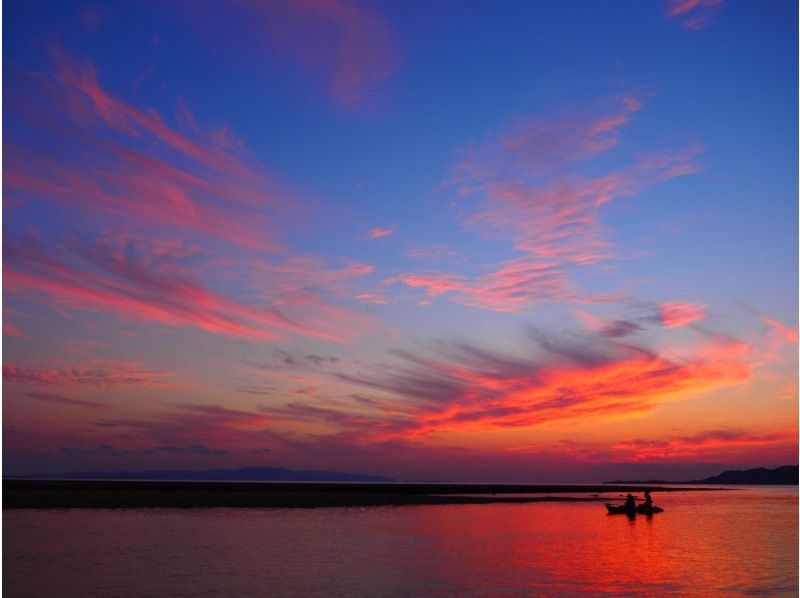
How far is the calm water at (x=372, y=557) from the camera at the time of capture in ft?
99.1

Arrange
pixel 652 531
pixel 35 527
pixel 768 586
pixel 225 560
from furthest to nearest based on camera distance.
Result: pixel 652 531 → pixel 35 527 → pixel 225 560 → pixel 768 586

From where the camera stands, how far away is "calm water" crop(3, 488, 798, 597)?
30.2 m

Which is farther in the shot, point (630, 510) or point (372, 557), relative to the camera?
point (630, 510)

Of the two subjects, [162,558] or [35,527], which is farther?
[35,527]

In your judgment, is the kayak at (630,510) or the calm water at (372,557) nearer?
the calm water at (372,557)

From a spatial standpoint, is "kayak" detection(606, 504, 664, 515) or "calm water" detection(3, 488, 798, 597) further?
"kayak" detection(606, 504, 664, 515)

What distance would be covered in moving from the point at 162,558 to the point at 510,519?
40.5 m

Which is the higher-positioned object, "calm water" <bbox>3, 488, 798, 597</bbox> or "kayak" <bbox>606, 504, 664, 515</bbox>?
"kayak" <bbox>606, 504, 664, 515</bbox>

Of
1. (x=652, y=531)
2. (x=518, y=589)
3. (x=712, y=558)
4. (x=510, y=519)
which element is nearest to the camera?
(x=518, y=589)

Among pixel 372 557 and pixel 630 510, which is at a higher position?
pixel 630 510

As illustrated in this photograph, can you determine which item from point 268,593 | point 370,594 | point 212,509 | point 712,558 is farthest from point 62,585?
point 212,509

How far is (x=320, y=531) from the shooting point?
5097 cm

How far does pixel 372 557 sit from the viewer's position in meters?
38.7

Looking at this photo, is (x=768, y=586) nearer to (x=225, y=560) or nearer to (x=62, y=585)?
(x=225, y=560)
